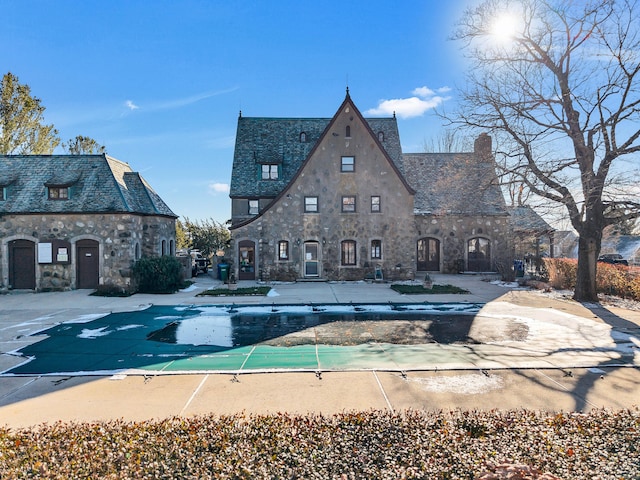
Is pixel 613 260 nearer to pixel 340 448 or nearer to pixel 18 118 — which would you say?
pixel 340 448

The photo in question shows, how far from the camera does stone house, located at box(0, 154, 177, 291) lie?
20.7 meters

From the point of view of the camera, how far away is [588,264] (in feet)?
56.2

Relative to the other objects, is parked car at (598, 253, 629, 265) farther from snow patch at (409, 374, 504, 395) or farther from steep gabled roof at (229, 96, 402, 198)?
snow patch at (409, 374, 504, 395)

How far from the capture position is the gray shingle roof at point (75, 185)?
2094cm

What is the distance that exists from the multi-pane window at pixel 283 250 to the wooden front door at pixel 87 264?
945cm

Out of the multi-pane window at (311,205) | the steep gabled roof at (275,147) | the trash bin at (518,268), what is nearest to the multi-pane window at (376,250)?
the multi-pane window at (311,205)

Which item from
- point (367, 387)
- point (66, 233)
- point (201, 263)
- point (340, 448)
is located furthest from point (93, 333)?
point (201, 263)

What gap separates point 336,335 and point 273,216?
1346cm

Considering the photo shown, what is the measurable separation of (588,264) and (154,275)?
1980 centimetres

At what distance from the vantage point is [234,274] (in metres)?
24.2

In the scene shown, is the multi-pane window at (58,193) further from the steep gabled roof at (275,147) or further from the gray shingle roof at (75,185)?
the steep gabled roof at (275,147)

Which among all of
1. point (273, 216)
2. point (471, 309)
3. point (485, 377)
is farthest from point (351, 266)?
point (485, 377)

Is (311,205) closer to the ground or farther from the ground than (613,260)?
farther from the ground

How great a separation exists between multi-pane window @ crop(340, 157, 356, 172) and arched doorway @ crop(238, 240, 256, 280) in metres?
6.88
